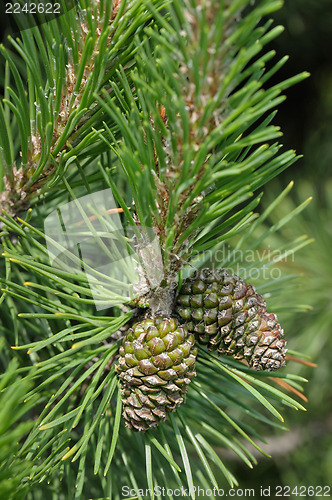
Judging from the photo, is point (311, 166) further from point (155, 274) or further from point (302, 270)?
point (155, 274)

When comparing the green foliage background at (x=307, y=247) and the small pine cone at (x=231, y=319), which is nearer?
the small pine cone at (x=231, y=319)

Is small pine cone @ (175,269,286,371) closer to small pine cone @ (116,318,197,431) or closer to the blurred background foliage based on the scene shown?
small pine cone @ (116,318,197,431)

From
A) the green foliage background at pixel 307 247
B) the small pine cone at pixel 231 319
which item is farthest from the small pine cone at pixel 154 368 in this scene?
the green foliage background at pixel 307 247

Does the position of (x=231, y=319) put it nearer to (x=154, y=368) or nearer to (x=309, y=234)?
(x=154, y=368)

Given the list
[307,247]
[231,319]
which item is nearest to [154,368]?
[231,319]

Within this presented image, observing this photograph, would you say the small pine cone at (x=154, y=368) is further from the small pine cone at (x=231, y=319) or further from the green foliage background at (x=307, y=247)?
the green foliage background at (x=307, y=247)

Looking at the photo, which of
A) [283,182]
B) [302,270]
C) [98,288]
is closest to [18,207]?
[98,288]

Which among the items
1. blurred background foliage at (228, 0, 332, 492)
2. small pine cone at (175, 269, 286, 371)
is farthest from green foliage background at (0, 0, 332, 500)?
small pine cone at (175, 269, 286, 371)
